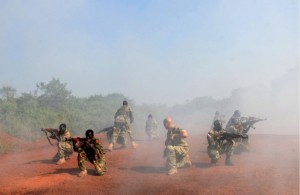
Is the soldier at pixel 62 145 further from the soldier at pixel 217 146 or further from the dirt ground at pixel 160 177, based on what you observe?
the soldier at pixel 217 146

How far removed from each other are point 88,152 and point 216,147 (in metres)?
3.65

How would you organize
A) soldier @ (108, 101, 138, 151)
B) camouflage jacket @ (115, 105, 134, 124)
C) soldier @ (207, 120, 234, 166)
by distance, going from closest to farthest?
soldier @ (207, 120, 234, 166) → soldier @ (108, 101, 138, 151) → camouflage jacket @ (115, 105, 134, 124)

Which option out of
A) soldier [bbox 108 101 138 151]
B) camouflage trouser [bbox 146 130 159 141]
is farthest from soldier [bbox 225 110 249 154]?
camouflage trouser [bbox 146 130 159 141]

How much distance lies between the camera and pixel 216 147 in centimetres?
1023

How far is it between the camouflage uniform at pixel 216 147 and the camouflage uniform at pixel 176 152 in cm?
79

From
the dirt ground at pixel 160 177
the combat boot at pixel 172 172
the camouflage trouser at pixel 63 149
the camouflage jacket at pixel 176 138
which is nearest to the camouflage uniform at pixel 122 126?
the dirt ground at pixel 160 177

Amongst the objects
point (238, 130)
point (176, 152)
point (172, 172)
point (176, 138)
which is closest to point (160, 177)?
point (172, 172)

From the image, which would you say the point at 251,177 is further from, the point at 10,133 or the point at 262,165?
the point at 10,133

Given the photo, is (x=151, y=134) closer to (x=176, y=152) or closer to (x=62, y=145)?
(x=62, y=145)

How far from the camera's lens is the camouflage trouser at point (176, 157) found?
929 centimetres

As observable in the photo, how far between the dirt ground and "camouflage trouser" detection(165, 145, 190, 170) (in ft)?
0.87

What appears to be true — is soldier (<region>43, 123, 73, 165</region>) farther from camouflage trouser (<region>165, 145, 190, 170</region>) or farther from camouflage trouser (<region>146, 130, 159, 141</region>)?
camouflage trouser (<region>146, 130, 159, 141</region>)

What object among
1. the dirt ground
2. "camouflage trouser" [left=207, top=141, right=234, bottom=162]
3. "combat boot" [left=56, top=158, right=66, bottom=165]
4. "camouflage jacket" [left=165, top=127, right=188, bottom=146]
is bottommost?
the dirt ground

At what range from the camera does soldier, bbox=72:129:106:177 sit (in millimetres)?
9125
